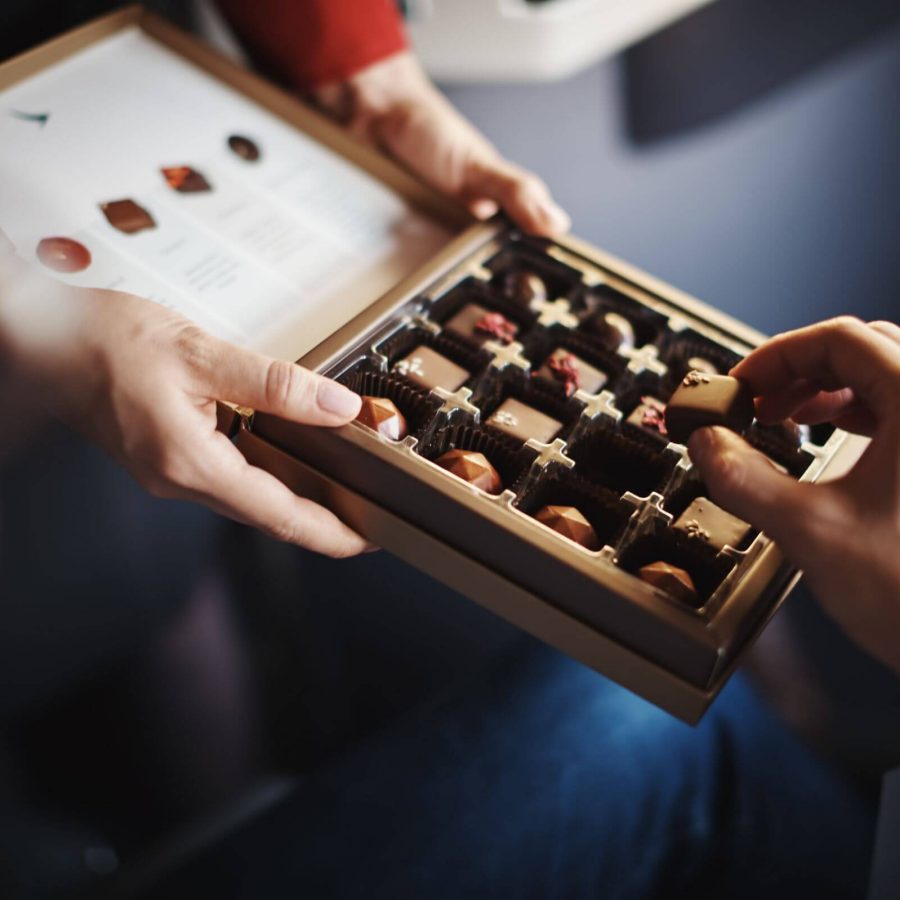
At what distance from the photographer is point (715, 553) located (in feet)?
2.45

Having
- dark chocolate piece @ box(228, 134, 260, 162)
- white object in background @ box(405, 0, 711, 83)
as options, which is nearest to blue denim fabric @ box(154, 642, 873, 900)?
dark chocolate piece @ box(228, 134, 260, 162)

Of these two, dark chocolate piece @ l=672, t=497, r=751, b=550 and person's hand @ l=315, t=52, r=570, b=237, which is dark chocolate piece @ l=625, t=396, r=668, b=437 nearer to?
dark chocolate piece @ l=672, t=497, r=751, b=550

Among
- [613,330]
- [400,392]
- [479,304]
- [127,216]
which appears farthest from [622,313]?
[127,216]

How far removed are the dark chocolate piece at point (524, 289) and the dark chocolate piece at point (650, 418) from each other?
15 centimetres

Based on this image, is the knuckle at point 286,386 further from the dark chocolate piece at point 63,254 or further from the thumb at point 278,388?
the dark chocolate piece at point 63,254

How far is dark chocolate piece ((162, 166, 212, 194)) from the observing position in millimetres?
973

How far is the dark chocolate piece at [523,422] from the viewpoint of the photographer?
32.3 inches

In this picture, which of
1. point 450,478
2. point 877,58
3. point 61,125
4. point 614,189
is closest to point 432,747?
point 450,478

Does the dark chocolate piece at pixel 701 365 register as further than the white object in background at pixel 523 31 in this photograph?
No

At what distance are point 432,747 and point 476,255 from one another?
1.60ft

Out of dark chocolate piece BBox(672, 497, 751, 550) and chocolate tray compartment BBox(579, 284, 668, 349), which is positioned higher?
chocolate tray compartment BBox(579, 284, 668, 349)

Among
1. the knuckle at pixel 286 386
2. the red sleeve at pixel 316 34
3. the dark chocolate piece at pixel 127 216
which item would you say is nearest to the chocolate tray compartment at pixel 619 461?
the knuckle at pixel 286 386

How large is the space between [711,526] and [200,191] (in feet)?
1.95

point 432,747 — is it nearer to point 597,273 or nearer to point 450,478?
point 450,478
